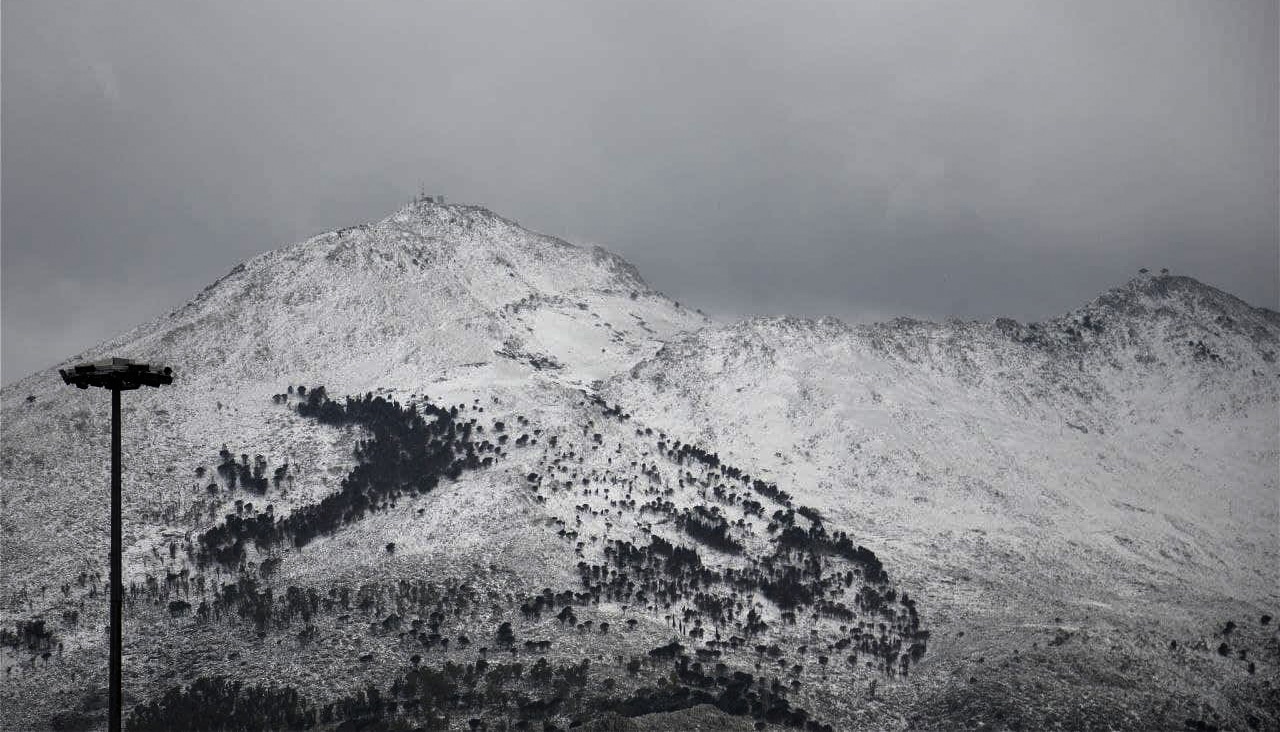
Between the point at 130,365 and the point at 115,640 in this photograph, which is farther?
the point at 130,365

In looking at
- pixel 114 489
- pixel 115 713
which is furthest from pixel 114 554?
pixel 115 713

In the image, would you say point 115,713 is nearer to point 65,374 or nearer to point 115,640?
point 115,640

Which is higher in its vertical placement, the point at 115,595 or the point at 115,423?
the point at 115,423

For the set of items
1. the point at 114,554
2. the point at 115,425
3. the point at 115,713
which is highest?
the point at 115,425

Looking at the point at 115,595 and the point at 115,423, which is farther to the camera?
the point at 115,423

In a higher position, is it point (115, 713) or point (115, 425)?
point (115, 425)

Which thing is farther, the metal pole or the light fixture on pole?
the light fixture on pole

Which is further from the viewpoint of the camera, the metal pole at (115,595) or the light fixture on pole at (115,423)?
the light fixture on pole at (115,423)
